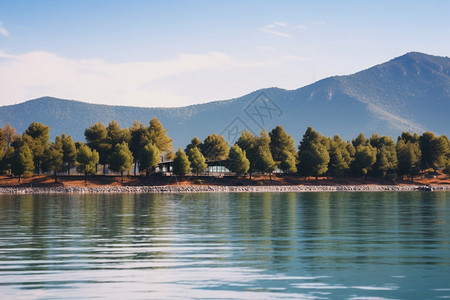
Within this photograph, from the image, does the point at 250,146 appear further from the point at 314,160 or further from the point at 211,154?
the point at 314,160

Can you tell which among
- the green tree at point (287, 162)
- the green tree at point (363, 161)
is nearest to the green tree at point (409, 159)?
the green tree at point (363, 161)

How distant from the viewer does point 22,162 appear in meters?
120

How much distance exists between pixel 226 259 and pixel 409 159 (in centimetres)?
12982

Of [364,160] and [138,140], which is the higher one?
[138,140]

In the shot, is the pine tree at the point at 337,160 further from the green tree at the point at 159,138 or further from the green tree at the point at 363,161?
the green tree at the point at 159,138

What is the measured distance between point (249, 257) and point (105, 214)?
30.8 m

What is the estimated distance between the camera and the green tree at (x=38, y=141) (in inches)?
5106

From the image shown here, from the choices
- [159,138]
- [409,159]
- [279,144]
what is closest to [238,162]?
[159,138]

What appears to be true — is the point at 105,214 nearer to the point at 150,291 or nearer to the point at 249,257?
the point at 249,257

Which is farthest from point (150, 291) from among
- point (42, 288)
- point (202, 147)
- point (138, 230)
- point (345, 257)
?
point (202, 147)

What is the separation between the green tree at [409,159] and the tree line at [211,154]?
250 mm

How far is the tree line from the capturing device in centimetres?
12875

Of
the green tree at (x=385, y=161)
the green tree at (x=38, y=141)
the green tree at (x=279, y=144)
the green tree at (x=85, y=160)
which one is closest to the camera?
the green tree at (x=85, y=160)

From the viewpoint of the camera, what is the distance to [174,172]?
134125mm
